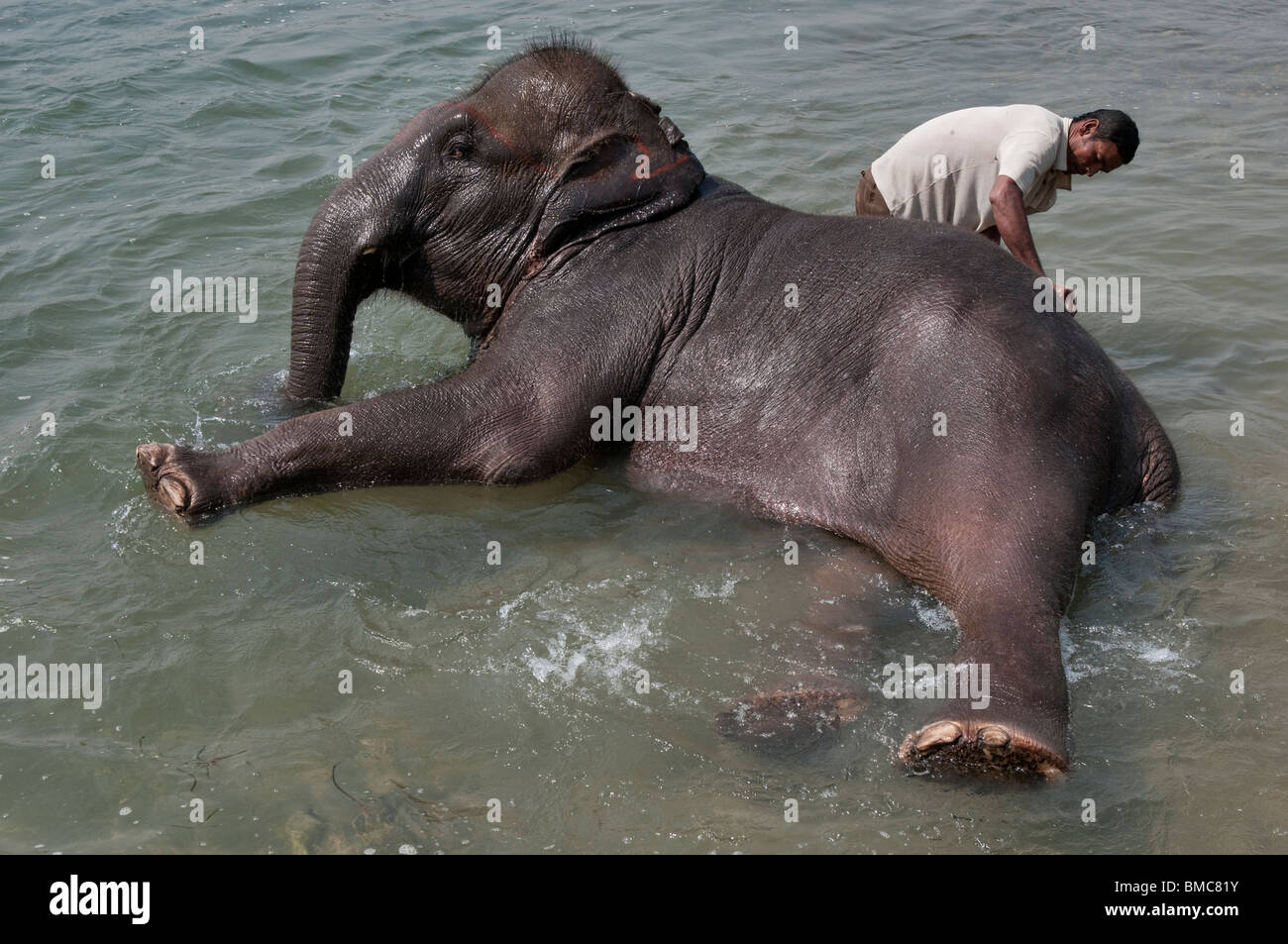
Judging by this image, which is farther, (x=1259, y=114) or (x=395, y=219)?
(x=1259, y=114)

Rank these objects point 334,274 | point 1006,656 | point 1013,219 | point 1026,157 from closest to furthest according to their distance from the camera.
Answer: point 1006,656 < point 334,274 < point 1013,219 < point 1026,157

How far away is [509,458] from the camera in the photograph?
605 cm

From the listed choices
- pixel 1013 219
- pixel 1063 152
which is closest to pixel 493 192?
pixel 1013 219

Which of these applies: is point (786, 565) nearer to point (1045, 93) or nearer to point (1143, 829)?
point (1143, 829)

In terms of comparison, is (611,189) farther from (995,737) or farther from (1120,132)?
(995,737)

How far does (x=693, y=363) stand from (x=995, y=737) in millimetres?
2580

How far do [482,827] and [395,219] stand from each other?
133 inches

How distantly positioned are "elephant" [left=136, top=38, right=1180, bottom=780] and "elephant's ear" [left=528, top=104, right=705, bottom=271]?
11 millimetres

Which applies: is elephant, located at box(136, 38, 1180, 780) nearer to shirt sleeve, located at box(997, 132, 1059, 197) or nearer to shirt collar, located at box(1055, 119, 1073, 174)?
shirt sleeve, located at box(997, 132, 1059, 197)

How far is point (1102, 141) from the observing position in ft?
24.2

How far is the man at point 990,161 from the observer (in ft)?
24.0

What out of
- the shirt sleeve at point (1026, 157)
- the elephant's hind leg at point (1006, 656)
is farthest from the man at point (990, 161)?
the elephant's hind leg at point (1006, 656)

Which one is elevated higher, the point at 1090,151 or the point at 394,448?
the point at 1090,151

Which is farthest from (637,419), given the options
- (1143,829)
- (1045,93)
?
(1045,93)
